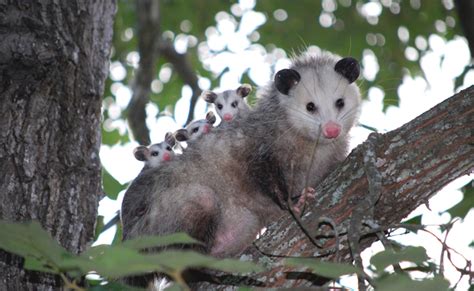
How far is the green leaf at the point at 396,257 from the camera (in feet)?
4.18

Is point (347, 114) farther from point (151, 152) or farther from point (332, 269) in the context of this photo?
point (332, 269)

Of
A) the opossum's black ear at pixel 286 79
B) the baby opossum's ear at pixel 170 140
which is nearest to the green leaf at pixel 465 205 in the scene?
the opossum's black ear at pixel 286 79

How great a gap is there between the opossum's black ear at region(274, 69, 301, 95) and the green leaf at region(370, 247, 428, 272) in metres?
1.93

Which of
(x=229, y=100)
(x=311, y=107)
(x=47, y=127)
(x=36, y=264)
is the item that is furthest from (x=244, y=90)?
(x=36, y=264)

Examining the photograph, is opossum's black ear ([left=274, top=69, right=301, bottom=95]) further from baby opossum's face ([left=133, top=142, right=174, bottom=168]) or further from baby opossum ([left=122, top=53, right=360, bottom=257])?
baby opossum's face ([left=133, top=142, right=174, bottom=168])

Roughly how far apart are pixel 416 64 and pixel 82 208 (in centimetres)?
356

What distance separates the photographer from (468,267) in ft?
5.55

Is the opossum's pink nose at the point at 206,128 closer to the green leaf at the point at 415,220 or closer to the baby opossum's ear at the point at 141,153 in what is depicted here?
the baby opossum's ear at the point at 141,153

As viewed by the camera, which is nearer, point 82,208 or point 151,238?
point 151,238

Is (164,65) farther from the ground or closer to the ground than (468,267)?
farther from the ground

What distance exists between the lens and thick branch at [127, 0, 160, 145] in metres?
4.22

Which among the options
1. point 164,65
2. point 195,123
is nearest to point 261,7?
point 164,65

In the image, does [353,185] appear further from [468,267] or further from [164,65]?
[164,65]

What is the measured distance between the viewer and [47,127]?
250 centimetres
